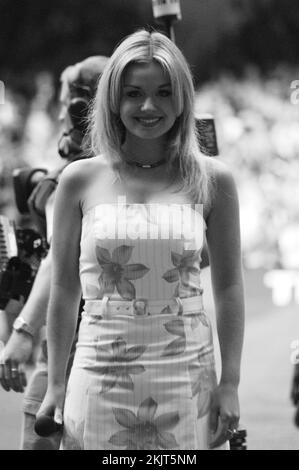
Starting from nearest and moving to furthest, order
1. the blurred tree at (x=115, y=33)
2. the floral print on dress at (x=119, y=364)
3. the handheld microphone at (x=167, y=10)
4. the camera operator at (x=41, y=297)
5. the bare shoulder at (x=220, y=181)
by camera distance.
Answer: the floral print on dress at (x=119, y=364) → the bare shoulder at (x=220, y=181) → the camera operator at (x=41, y=297) → the handheld microphone at (x=167, y=10) → the blurred tree at (x=115, y=33)

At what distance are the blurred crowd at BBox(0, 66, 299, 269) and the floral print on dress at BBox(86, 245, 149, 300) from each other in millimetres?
5768

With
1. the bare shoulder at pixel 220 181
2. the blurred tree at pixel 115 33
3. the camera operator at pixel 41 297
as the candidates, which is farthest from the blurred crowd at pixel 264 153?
the bare shoulder at pixel 220 181

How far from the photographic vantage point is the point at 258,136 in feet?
29.1

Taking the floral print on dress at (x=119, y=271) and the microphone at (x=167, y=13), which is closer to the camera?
the floral print on dress at (x=119, y=271)

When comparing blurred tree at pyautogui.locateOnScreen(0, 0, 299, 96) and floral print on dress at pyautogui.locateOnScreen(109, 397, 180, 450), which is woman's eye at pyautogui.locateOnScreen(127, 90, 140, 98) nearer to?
floral print on dress at pyautogui.locateOnScreen(109, 397, 180, 450)

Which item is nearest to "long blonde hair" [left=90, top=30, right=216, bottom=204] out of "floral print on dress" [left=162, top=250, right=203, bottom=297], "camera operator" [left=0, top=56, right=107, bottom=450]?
"floral print on dress" [left=162, top=250, right=203, bottom=297]

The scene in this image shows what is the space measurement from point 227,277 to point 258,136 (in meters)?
6.56

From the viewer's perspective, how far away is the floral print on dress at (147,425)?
7.52ft

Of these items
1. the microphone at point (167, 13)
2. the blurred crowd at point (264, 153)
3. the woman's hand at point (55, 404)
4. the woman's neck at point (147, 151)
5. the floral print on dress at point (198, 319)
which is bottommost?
the woman's hand at point (55, 404)

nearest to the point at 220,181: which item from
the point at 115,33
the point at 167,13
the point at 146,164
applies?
the point at 146,164

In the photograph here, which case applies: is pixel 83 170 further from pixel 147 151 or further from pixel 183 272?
pixel 183 272

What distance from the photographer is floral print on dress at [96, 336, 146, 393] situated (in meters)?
2.27

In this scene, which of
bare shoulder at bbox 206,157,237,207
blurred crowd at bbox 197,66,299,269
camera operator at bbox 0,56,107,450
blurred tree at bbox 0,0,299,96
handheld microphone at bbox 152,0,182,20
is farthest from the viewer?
blurred crowd at bbox 197,66,299,269

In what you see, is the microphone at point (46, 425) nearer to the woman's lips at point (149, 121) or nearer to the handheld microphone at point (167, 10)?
the woman's lips at point (149, 121)
